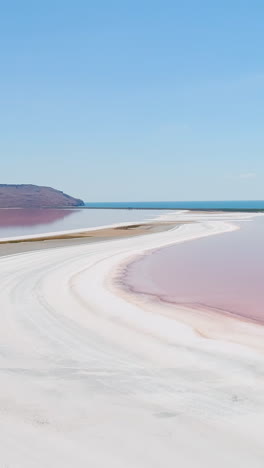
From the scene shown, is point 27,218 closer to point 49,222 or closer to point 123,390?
point 49,222

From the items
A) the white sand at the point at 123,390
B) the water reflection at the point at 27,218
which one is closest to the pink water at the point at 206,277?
the white sand at the point at 123,390

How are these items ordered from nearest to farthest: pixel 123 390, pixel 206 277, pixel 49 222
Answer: pixel 123 390 < pixel 206 277 < pixel 49 222

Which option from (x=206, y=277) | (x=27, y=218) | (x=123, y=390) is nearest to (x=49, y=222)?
(x=27, y=218)

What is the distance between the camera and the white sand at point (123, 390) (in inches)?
193

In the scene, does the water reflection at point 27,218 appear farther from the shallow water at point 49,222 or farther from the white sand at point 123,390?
the white sand at point 123,390

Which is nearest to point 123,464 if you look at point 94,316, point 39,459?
point 39,459

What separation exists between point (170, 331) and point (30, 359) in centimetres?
299

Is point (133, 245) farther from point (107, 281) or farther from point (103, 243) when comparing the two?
point (107, 281)

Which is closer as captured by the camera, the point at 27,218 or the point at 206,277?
the point at 206,277

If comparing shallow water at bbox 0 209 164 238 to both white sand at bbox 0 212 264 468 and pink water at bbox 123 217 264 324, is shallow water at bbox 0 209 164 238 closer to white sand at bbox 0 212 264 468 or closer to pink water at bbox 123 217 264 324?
pink water at bbox 123 217 264 324

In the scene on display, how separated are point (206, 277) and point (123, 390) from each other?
34.6ft

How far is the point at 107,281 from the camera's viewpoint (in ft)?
51.8

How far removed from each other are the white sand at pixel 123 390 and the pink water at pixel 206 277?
1.76 meters

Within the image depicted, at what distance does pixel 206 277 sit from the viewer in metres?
16.6
